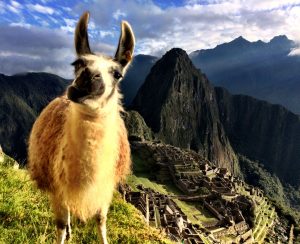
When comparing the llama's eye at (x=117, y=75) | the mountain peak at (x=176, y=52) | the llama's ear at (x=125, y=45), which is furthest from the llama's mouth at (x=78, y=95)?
the mountain peak at (x=176, y=52)

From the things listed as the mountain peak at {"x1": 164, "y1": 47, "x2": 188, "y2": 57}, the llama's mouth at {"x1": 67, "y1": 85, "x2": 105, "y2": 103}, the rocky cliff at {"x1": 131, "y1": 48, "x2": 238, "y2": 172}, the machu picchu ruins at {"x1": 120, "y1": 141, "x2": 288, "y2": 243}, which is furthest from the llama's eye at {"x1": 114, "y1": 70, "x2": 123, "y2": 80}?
the mountain peak at {"x1": 164, "y1": 47, "x2": 188, "y2": 57}

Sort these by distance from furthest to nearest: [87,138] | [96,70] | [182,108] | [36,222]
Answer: [182,108], [36,222], [87,138], [96,70]

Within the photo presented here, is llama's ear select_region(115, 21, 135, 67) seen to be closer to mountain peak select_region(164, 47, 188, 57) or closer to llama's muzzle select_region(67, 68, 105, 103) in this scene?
llama's muzzle select_region(67, 68, 105, 103)

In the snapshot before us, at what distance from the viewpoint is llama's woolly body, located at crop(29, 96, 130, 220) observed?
3.78m

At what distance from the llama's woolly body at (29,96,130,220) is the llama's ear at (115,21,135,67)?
47 cm

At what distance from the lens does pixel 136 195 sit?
35.9 m

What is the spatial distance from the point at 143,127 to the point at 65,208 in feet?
419

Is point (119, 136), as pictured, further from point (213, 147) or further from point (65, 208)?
point (213, 147)

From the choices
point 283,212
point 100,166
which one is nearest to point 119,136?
point 100,166

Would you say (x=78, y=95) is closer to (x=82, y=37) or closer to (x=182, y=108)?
(x=82, y=37)

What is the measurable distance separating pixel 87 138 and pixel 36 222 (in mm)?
2383

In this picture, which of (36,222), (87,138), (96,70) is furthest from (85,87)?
(36,222)

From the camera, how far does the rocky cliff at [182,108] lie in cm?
16414

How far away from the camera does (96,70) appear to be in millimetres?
3570
